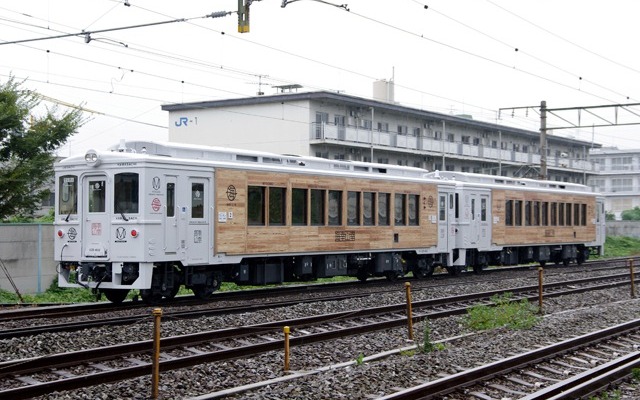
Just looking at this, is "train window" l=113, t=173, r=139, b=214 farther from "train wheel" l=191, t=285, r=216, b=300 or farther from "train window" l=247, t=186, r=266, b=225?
"train window" l=247, t=186, r=266, b=225

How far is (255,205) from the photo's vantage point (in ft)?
61.8

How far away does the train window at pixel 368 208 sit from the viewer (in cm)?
2244

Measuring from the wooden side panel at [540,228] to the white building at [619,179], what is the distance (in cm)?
7429

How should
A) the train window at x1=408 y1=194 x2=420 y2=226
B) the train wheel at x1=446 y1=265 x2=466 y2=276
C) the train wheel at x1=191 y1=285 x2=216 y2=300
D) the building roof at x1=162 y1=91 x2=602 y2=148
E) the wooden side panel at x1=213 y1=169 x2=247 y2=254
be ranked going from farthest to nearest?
1. the building roof at x1=162 y1=91 x2=602 y2=148
2. the train wheel at x1=446 y1=265 x2=466 y2=276
3. the train window at x1=408 y1=194 x2=420 y2=226
4. the train wheel at x1=191 y1=285 x2=216 y2=300
5. the wooden side panel at x1=213 y1=169 x2=247 y2=254

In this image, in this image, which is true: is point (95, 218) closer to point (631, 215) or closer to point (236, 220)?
point (236, 220)

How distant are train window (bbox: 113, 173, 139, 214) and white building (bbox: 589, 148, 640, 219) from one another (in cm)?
9767

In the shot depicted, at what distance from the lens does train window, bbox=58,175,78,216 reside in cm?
1764

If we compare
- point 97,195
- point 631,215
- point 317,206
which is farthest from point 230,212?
point 631,215

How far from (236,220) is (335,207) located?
12.5 feet

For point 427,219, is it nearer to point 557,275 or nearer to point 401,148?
point 557,275

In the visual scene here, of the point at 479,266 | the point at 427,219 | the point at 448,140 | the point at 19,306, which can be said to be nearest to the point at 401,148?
the point at 448,140

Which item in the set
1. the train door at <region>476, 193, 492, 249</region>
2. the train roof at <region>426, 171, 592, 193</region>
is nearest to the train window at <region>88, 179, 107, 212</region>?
the train roof at <region>426, 171, 592, 193</region>

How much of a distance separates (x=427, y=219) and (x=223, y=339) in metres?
13.3

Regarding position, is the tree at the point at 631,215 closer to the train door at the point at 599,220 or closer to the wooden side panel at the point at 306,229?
the train door at the point at 599,220
